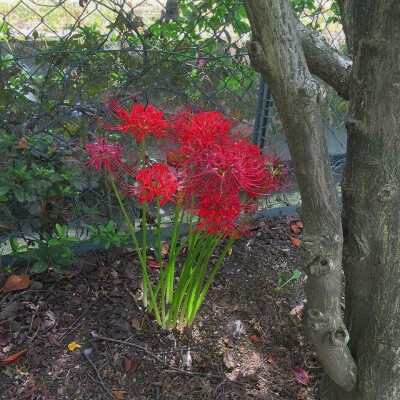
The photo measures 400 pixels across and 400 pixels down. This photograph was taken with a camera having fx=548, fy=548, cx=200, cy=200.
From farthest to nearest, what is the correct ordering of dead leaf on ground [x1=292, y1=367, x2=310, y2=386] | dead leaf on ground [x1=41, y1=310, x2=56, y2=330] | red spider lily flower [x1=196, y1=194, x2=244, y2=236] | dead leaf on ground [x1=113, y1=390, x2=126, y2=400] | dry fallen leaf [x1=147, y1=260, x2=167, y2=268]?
1. dry fallen leaf [x1=147, y1=260, x2=167, y2=268]
2. dead leaf on ground [x1=41, y1=310, x2=56, y2=330]
3. dead leaf on ground [x1=292, y1=367, x2=310, y2=386]
4. dead leaf on ground [x1=113, y1=390, x2=126, y2=400]
5. red spider lily flower [x1=196, y1=194, x2=244, y2=236]

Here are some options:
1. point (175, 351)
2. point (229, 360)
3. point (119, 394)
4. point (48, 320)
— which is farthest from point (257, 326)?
point (48, 320)

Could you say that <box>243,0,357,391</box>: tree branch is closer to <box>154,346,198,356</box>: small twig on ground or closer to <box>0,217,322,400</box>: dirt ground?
<box>0,217,322,400</box>: dirt ground

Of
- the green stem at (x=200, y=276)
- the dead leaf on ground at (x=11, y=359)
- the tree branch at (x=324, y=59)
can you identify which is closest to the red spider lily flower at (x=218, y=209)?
the green stem at (x=200, y=276)

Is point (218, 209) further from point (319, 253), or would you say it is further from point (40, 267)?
point (40, 267)

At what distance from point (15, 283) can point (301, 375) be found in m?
0.99

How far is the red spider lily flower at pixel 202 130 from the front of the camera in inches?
54.6

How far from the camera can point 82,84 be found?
1.98m

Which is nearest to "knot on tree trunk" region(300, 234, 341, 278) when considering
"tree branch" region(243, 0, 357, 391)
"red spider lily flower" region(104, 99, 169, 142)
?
"tree branch" region(243, 0, 357, 391)

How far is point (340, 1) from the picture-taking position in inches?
49.7

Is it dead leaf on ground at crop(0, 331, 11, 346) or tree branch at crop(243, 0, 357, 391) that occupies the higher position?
tree branch at crop(243, 0, 357, 391)

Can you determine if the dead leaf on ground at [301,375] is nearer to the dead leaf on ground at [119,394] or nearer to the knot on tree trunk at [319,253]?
the dead leaf on ground at [119,394]

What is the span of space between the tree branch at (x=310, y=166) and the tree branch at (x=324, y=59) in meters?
0.28

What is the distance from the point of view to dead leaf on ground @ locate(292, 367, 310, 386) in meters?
1.65

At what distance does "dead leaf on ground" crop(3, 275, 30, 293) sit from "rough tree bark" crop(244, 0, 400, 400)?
42.7 inches
